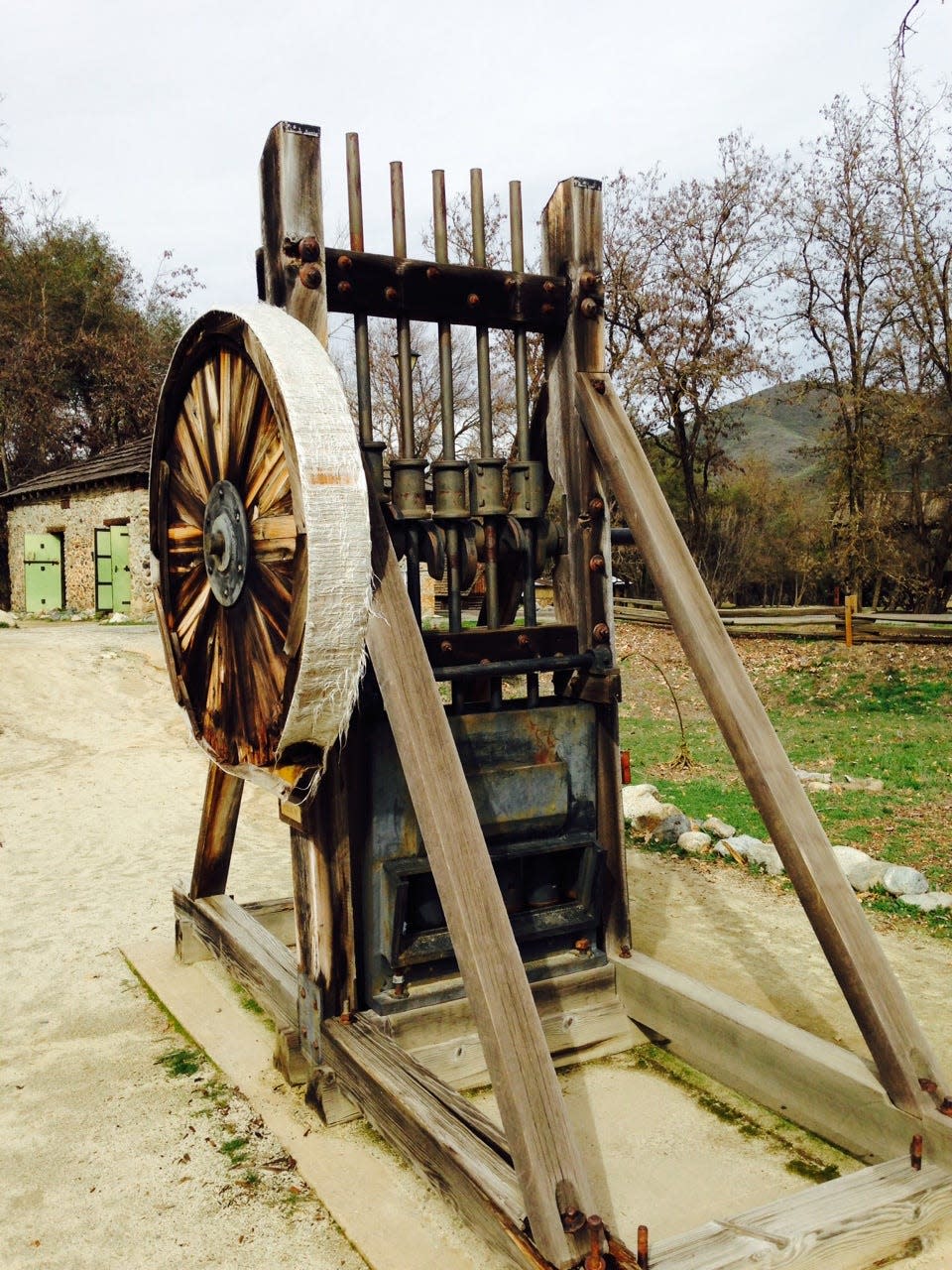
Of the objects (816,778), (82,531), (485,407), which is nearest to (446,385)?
(485,407)

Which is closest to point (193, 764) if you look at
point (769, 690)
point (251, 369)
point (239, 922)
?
point (239, 922)

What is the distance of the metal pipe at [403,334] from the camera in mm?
3156

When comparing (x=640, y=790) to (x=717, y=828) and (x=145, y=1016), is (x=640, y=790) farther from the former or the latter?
(x=145, y=1016)

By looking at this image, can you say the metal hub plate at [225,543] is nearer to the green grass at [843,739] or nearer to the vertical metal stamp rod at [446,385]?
the vertical metal stamp rod at [446,385]

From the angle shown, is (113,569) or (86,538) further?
(86,538)

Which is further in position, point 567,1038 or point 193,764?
point 193,764

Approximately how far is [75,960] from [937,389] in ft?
61.4

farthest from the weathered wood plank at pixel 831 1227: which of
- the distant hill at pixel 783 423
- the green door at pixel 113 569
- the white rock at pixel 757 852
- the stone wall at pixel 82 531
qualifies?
the distant hill at pixel 783 423

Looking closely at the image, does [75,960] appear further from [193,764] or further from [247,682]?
[193,764]

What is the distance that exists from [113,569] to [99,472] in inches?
84.6

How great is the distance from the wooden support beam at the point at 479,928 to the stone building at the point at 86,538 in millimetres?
17992

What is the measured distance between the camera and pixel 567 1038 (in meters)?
3.41

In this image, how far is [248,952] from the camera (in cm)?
382

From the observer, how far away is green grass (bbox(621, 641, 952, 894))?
23.1 ft
